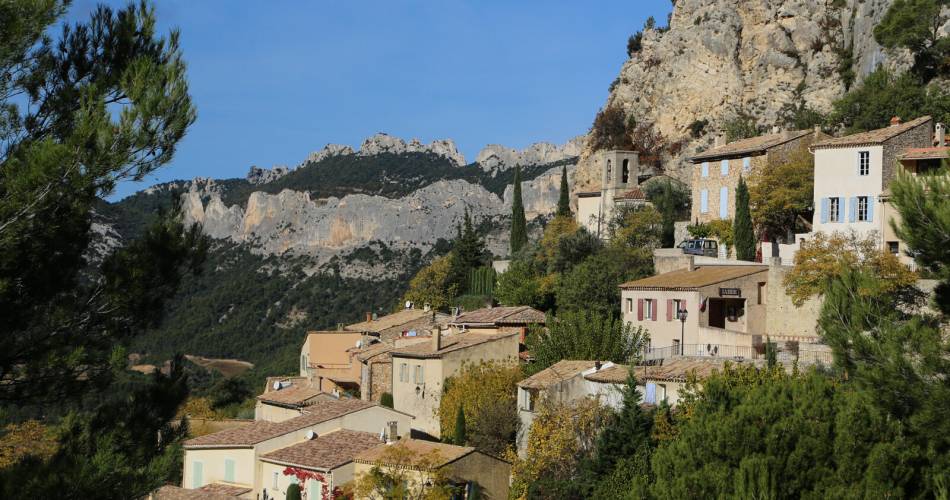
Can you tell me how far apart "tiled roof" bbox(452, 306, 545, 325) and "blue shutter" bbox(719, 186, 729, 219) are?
939cm

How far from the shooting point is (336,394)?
47250mm

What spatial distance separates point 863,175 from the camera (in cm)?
4056

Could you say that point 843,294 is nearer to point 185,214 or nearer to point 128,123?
point 185,214

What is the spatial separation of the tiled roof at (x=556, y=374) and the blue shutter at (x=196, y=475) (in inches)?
432

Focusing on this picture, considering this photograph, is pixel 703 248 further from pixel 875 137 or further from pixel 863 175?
pixel 875 137

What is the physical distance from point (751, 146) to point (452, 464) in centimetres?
2453

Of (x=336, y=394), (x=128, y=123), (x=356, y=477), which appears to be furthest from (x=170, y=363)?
(x=336, y=394)

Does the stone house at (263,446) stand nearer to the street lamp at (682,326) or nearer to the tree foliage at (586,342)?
the tree foliage at (586,342)

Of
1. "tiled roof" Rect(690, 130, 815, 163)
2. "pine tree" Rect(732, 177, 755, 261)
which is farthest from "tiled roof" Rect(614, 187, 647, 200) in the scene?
"pine tree" Rect(732, 177, 755, 261)

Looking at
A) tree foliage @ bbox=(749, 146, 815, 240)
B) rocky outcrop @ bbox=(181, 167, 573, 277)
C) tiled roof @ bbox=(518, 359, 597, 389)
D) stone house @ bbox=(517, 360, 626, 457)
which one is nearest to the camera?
stone house @ bbox=(517, 360, 626, 457)

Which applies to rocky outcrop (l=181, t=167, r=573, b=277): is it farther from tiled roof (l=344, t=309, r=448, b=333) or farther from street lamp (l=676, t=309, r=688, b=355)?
street lamp (l=676, t=309, r=688, b=355)

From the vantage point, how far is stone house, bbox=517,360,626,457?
34188 mm

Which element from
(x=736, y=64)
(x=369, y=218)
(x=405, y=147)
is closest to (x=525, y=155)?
(x=405, y=147)

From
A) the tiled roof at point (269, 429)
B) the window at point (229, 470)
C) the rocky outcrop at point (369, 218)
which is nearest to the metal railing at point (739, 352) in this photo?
the tiled roof at point (269, 429)
